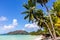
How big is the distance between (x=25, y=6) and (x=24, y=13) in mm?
1206

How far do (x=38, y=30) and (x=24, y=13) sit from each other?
7.95 metres

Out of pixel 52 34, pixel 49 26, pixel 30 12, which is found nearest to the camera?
pixel 30 12

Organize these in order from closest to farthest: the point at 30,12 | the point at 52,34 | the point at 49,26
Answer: the point at 30,12, the point at 52,34, the point at 49,26

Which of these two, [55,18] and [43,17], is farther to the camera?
[55,18]

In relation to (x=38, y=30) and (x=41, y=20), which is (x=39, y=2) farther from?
(x=38, y=30)

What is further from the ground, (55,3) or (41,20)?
(55,3)

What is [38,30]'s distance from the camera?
47.2 metres

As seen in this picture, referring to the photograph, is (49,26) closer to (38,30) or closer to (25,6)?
(38,30)

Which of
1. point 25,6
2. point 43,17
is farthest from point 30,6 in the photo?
point 43,17

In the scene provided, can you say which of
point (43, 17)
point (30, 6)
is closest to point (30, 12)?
point (30, 6)

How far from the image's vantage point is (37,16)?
40.8 meters

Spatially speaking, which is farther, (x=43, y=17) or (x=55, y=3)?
(x=55, y=3)

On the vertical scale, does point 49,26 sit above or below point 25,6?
below

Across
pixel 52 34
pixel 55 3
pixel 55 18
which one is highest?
pixel 55 3
